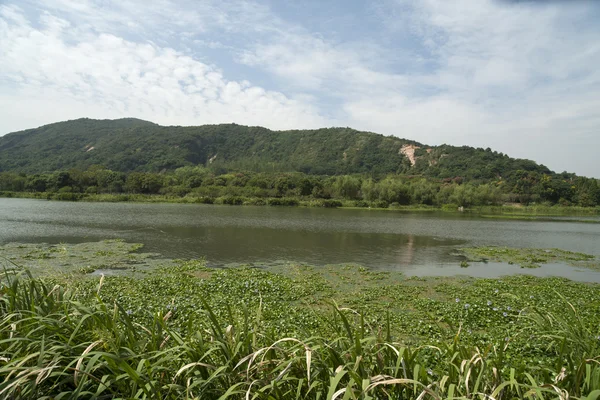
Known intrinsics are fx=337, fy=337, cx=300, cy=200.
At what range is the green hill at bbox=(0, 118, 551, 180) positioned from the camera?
416ft

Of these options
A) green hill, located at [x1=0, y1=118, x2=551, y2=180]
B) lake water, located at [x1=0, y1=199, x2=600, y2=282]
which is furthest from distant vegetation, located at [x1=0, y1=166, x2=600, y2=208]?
lake water, located at [x1=0, y1=199, x2=600, y2=282]

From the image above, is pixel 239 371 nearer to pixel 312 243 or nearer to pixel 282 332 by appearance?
pixel 282 332

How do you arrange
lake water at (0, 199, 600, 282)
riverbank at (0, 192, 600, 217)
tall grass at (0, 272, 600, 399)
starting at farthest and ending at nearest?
riverbank at (0, 192, 600, 217)
lake water at (0, 199, 600, 282)
tall grass at (0, 272, 600, 399)

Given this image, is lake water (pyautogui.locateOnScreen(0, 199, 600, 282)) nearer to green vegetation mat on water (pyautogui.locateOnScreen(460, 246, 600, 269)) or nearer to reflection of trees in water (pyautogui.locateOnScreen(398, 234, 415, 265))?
reflection of trees in water (pyautogui.locateOnScreen(398, 234, 415, 265))

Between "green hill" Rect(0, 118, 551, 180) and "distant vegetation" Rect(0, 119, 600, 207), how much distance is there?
0.44 metres

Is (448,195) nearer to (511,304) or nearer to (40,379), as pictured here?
(511,304)

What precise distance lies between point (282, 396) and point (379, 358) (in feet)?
3.14

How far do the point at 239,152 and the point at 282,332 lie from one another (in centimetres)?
17218

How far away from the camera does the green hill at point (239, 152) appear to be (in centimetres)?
12669

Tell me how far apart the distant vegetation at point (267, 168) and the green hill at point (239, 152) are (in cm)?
44

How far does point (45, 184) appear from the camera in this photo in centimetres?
7850

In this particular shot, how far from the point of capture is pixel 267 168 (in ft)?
→ 444

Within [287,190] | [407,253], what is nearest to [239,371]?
[407,253]

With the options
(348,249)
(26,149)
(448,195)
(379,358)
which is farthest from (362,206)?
(26,149)
